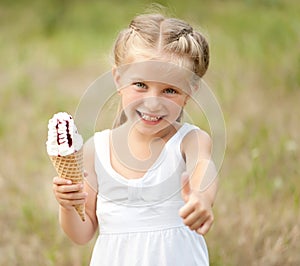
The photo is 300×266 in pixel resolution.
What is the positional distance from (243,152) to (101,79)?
1.61m

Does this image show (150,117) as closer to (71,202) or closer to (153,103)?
(153,103)

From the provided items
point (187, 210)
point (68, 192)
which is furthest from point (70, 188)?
point (187, 210)

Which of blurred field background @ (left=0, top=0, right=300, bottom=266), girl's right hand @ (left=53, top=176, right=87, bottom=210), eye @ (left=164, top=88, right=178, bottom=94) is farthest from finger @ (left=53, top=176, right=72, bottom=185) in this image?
blurred field background @ (left=0, top=0, right=300, bottom=266)

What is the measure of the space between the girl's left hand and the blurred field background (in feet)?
2.93

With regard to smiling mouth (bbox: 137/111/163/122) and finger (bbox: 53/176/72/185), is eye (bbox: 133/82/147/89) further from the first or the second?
finger (bbox: 53/176/72/185)

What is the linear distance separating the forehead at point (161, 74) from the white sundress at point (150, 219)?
12cm

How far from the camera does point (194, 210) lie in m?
1.34

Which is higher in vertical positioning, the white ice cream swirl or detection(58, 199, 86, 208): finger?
the white ice cream swirl

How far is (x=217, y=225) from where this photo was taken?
267cm

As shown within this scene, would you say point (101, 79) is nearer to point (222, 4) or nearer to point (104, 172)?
point (104, 172)

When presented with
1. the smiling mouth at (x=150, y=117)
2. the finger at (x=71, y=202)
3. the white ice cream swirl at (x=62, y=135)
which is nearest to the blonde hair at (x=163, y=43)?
the smiling mouth at (x=150, y=117)

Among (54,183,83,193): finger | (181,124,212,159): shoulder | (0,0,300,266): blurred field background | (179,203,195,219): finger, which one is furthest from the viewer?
(0,0,300,266): blurred field background

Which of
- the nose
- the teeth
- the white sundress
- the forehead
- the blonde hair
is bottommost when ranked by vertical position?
the white sundress

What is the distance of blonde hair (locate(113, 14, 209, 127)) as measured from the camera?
171 cm
